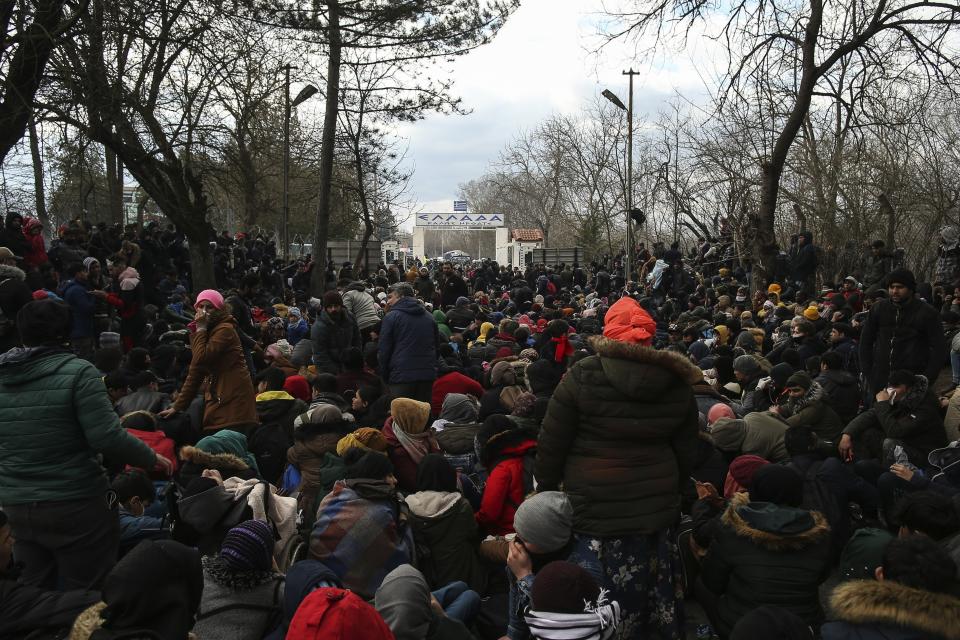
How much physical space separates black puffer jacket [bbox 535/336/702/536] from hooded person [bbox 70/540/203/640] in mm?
1523

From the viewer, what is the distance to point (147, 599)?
2.79m

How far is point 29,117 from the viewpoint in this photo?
8617mm

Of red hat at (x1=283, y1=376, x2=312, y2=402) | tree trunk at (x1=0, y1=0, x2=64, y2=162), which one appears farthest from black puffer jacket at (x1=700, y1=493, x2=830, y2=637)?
tree trunk at (x1=0, y1=0, x2=64, y2=162)

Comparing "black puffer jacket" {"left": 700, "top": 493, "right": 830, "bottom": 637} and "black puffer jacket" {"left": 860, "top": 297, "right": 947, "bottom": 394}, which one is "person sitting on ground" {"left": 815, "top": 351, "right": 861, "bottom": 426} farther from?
"black puffer jacket" {"left": 700, "top": 493, "right": 830, "bottom": 637}

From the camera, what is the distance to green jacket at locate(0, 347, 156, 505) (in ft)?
12.2

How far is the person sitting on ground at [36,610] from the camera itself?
9.37ft

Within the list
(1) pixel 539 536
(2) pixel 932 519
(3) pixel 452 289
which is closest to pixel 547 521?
(1) pixel 539 536

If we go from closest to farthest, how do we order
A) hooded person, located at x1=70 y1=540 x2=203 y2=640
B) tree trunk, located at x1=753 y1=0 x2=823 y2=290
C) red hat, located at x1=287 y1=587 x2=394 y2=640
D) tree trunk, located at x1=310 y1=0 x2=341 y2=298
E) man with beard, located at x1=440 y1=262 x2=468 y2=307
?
red hat, located at x1=287 y1=587 x2=394 y2=640 < hooded person, located at x1=70 y1=540 x2=203 y2=640 < tree trunk, located at x1=753 y1=0 x2=823 y2=290 < tree trunk, located at x1=310 y1=0 x2=341 y2=298 < man with beard, located at x1=440 y1=262 x2=468 y2=307

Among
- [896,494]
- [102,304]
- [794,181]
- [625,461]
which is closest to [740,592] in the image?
[625,461]

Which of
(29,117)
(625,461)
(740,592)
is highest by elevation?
(29,117)

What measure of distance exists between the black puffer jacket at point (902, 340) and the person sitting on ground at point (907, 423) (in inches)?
58.4

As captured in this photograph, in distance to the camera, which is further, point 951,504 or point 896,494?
point 896,494

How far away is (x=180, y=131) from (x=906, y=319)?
12.1 metres

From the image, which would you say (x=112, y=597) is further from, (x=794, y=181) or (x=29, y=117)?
(x=794, y=181)
